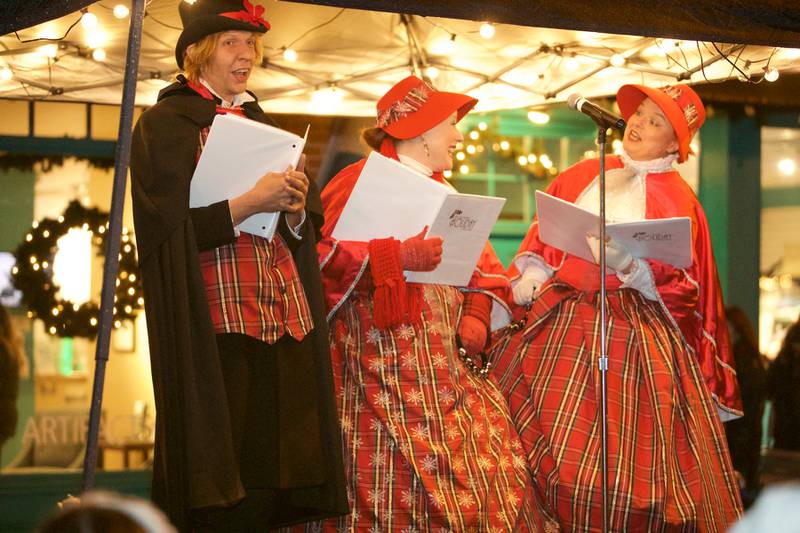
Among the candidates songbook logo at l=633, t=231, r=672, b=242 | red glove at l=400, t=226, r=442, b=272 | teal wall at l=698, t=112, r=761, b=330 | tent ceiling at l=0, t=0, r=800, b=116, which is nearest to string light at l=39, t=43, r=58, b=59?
tent ceiling at l=0, t=0, r=800, b=116

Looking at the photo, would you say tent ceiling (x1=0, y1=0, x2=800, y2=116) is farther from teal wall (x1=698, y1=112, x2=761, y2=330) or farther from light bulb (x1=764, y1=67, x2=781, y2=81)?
teal wall (x1=698, y1=112, x2=761, y2=330)

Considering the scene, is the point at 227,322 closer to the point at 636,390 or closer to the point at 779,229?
the point at 636,390

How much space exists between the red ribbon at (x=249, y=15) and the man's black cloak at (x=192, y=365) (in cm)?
26

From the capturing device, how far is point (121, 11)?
12.5 feet

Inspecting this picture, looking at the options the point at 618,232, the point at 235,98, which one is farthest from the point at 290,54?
the point at 618,232

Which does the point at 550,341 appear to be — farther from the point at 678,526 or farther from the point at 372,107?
the point at 372,107

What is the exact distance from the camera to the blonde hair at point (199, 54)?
3354mm

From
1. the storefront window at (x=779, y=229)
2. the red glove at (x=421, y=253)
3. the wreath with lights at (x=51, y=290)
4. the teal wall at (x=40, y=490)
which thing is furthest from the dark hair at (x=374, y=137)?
the storefront window at (x=779, y=229)

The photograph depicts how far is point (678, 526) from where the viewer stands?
3.81m

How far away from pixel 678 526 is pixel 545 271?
117 cm

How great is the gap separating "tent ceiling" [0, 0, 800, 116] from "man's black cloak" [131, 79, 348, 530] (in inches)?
34.9

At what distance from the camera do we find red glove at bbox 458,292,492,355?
4066 mm

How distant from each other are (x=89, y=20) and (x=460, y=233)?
1.57 meters

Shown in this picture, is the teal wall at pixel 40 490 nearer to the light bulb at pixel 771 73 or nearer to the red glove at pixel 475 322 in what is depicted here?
the red glove at pixel 475 322
